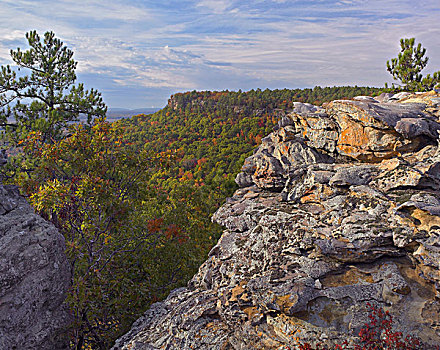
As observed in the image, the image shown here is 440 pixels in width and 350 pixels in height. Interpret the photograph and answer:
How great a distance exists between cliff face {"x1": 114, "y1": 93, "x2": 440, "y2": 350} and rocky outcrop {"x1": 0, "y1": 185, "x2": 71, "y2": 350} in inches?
82.4

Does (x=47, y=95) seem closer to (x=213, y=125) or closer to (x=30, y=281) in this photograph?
(x=30, y=281)

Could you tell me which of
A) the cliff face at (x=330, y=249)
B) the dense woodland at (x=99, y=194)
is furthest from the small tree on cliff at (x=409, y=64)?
the cliff face at (x=330, y=249)

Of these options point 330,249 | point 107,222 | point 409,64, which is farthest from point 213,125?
point 330,249

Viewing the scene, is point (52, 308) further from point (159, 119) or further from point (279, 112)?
point (159, 119)

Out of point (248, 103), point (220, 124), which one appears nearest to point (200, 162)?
point (220, 124)

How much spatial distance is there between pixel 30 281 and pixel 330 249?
8108 millimetres

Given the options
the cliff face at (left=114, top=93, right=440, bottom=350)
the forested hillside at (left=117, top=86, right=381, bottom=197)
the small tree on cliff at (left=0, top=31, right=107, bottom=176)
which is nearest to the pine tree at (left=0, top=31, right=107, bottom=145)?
the small tree on cliff at (left=0, top=31, right=107, bottom=176)

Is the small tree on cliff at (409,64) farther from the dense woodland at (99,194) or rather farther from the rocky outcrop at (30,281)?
the rocky outcrop at (30,281)

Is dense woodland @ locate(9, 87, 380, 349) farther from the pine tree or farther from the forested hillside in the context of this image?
the forested hillside

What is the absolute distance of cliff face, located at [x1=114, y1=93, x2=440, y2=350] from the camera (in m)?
6.45

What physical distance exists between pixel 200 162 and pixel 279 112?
3552cm

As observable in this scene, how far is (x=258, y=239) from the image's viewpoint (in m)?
9.02

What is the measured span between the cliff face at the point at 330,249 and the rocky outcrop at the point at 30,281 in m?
2.09

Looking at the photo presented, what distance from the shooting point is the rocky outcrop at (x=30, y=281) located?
7723mm
